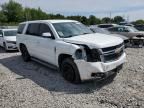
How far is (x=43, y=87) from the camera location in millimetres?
6098

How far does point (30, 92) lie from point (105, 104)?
2.06m

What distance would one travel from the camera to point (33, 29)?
8.53 meters

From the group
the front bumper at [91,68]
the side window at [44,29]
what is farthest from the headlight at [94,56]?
the side window at [44,29]

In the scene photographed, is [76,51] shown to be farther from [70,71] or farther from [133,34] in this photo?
[133,34]

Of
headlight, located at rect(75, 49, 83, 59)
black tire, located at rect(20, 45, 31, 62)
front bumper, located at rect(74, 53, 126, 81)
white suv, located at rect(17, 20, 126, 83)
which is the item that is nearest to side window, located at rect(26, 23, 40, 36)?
white suv, located at rect(17, 20, 126, 83)

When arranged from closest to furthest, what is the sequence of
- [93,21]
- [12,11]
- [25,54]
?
1. [25,54]
2. [93,21]
3. [12,11]

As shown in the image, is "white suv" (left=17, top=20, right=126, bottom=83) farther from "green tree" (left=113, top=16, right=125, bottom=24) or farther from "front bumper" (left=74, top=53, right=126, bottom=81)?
"green tree" (left=113, top=16, right=125, bottom=24)

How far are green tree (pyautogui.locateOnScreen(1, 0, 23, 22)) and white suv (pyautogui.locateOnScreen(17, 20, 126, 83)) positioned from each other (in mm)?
66840

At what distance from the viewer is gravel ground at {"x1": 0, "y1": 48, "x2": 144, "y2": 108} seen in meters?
4.91

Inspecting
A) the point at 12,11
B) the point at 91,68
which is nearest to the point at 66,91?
the point at 91,68

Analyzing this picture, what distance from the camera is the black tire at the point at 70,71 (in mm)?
5880

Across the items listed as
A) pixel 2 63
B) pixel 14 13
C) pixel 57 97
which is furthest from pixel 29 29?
pixel 14 13

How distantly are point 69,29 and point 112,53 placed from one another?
6.16ft

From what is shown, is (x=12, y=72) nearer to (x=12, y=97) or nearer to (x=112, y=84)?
(x=12, y=97)
